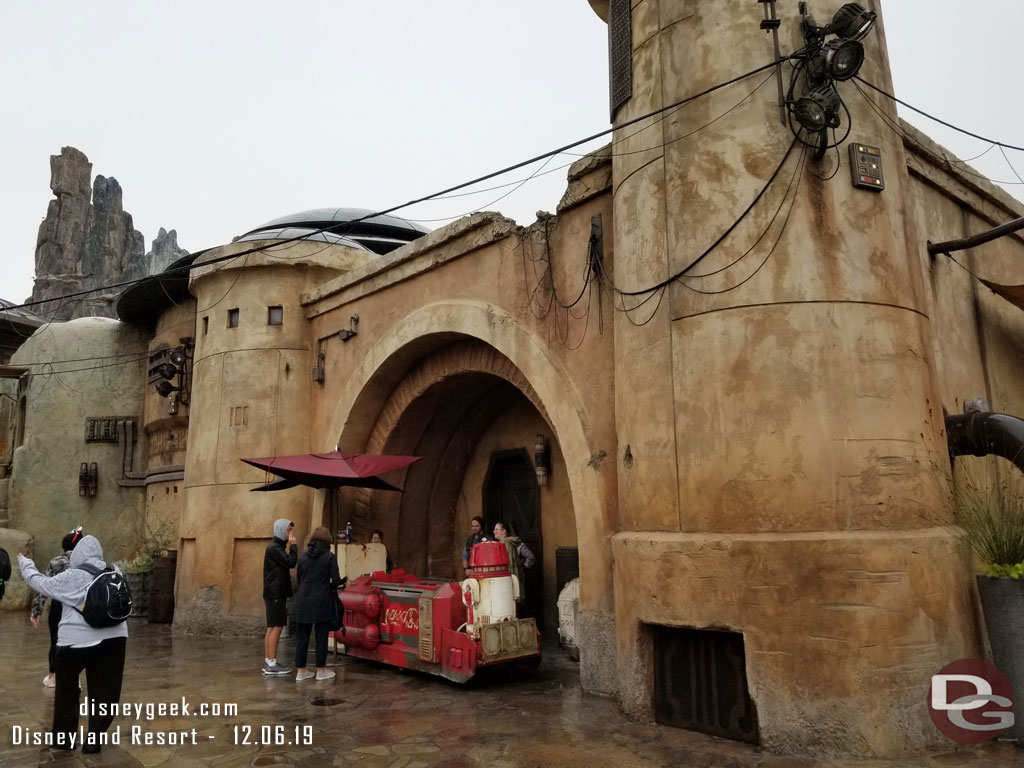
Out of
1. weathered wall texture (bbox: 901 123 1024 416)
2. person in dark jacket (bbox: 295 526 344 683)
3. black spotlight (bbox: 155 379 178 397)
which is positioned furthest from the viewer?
black spotlight (bbox: 155 379 178 397)

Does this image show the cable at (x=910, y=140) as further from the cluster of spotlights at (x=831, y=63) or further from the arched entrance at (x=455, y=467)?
the arched entrance at (x=455, y=467)

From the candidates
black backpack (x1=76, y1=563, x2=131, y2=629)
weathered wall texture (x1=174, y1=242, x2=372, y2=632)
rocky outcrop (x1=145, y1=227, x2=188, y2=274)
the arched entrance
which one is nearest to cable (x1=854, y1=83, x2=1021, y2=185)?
the arched entrance

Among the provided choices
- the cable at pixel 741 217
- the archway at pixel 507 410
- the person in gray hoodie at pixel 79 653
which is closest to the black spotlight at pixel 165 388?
the archway at pixel 507 410

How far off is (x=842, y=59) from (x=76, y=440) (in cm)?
1736

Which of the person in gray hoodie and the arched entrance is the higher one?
the arched entrance

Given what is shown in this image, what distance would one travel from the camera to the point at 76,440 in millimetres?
17641

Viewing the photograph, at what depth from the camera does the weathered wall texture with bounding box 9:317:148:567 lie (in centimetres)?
1719

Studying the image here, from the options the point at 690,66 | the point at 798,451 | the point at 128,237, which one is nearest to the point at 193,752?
the point at 798,451

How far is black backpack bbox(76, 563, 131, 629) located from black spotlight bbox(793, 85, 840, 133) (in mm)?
5928

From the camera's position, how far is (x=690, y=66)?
6613mm

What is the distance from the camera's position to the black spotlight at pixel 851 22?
5879 mm

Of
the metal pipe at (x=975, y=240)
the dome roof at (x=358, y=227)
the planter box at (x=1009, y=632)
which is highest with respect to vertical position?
the dome roof at (x=358, y=227)

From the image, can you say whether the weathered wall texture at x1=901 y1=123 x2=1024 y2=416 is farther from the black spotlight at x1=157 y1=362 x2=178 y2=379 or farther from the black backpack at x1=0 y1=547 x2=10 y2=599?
the black spotlight at x1=157 y1=362 x2=178 y2=379

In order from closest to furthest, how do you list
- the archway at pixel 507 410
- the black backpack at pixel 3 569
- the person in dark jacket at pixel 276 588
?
the archway at pixel 507 410, the black backpack at pixel 3 569, the person in dark jacket at pixel 276 588
